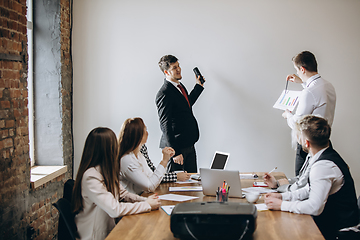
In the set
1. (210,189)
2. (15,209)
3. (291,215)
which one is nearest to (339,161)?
(291,215)

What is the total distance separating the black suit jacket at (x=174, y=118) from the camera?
152 inches

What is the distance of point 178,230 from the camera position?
171 cm

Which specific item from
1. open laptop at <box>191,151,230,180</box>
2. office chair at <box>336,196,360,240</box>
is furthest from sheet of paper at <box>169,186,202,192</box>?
office chair at <box>336,196,360,240</box>

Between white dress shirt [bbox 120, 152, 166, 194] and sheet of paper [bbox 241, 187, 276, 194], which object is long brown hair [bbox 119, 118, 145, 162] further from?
sheet of paper [bbox 241, 187, 276, 194]

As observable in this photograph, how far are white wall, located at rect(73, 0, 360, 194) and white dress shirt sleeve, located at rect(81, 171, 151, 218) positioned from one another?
2479 millimetres

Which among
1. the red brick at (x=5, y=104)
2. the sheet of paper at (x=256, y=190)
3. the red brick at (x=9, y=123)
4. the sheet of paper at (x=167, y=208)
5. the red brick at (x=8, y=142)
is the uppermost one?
the red brick at (x=5, y=104)

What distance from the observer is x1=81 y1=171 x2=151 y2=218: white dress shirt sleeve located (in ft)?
6.86

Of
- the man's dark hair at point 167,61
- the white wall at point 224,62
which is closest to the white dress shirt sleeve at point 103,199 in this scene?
the man's dark hair at point 167,61

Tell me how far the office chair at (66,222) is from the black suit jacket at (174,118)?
1.86 metres

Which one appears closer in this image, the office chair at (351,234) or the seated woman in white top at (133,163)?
the office chair at (351,234)

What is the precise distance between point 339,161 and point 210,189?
0.85 metres

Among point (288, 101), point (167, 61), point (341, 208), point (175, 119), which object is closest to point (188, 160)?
point (175, 119)

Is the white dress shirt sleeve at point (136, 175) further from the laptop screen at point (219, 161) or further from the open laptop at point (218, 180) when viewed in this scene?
the laptop screen at point (219, 161)

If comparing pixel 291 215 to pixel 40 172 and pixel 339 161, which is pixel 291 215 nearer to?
pixel 339 161
